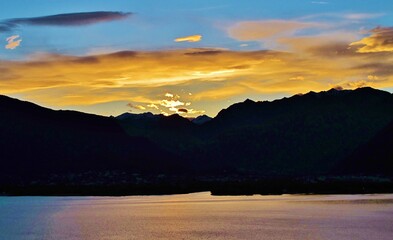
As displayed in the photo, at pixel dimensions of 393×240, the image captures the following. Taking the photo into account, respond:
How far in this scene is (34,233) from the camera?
108m

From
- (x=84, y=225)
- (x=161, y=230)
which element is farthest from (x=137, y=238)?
(x=84, y=225)

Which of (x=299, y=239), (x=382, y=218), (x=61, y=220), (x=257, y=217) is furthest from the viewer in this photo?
(x=61, y=220)

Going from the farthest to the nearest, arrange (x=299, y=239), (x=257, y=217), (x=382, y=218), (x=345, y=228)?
(x=257, y=217) < (x=382, y=218) < (x=345, y=228) < (x=299, y=239)

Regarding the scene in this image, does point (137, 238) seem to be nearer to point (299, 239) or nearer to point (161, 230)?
point (161, 230)

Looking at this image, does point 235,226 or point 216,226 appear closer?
point 235,226

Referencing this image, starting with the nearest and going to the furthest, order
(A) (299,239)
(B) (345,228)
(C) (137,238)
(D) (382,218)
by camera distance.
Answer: (A) (299,239), (C) (137,238), (B) (345,228), (D) (382,218)

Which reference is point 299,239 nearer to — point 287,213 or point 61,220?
point 287,213

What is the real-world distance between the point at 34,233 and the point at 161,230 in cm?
2026

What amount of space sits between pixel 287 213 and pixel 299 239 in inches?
2006

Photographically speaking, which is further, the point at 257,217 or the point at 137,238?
the point at 257,217

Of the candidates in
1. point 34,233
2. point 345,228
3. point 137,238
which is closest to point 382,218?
point 345,228

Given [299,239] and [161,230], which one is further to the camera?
[161,230]

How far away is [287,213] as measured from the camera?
14000cm

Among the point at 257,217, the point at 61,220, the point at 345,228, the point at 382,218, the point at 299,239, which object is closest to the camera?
the point at 299,239
